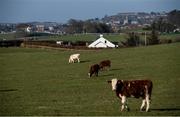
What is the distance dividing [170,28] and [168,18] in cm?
1269

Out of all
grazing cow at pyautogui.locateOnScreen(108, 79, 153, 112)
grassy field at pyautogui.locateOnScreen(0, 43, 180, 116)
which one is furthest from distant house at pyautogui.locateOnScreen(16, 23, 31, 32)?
grazing cow at pyautogui.locateOnScreen(108, 79, 153, 112)

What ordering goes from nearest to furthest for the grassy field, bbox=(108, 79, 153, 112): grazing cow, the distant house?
bbox=(108, 79, 153, 112): grazing cow → the grassy field → the distant house

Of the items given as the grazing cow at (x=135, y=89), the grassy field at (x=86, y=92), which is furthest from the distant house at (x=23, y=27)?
the grazing cow at (x=135, y=89)

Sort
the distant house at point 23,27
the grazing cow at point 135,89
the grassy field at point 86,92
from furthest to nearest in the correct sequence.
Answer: the distant house at point 23,27, the grassy field at point 86,92, the grazing cow at point 135,89

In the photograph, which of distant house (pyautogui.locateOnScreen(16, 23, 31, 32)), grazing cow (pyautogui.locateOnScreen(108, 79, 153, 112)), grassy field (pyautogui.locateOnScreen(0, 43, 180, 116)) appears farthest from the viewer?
distant house (pyautogui.locateOnScreen(16, 23, 31, 32))

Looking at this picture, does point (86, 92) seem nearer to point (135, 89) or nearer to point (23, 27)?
point (135, 89)

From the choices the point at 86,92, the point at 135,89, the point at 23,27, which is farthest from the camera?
the point at 23,27

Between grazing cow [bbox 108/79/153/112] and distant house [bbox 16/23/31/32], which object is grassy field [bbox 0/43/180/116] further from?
distant house [bbox 16/23/31/32]

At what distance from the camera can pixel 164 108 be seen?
1717cm

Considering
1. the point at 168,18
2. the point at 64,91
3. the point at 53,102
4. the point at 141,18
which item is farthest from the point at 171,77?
the point at 141,18

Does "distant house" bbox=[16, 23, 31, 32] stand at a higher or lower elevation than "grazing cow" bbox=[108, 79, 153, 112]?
higher

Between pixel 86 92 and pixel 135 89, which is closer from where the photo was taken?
pixel 135 89

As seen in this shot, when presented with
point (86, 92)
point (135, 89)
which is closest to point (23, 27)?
point (86, 92)

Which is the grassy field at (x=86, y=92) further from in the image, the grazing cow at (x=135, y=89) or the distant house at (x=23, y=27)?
the distant house at (x=23, y=27)
